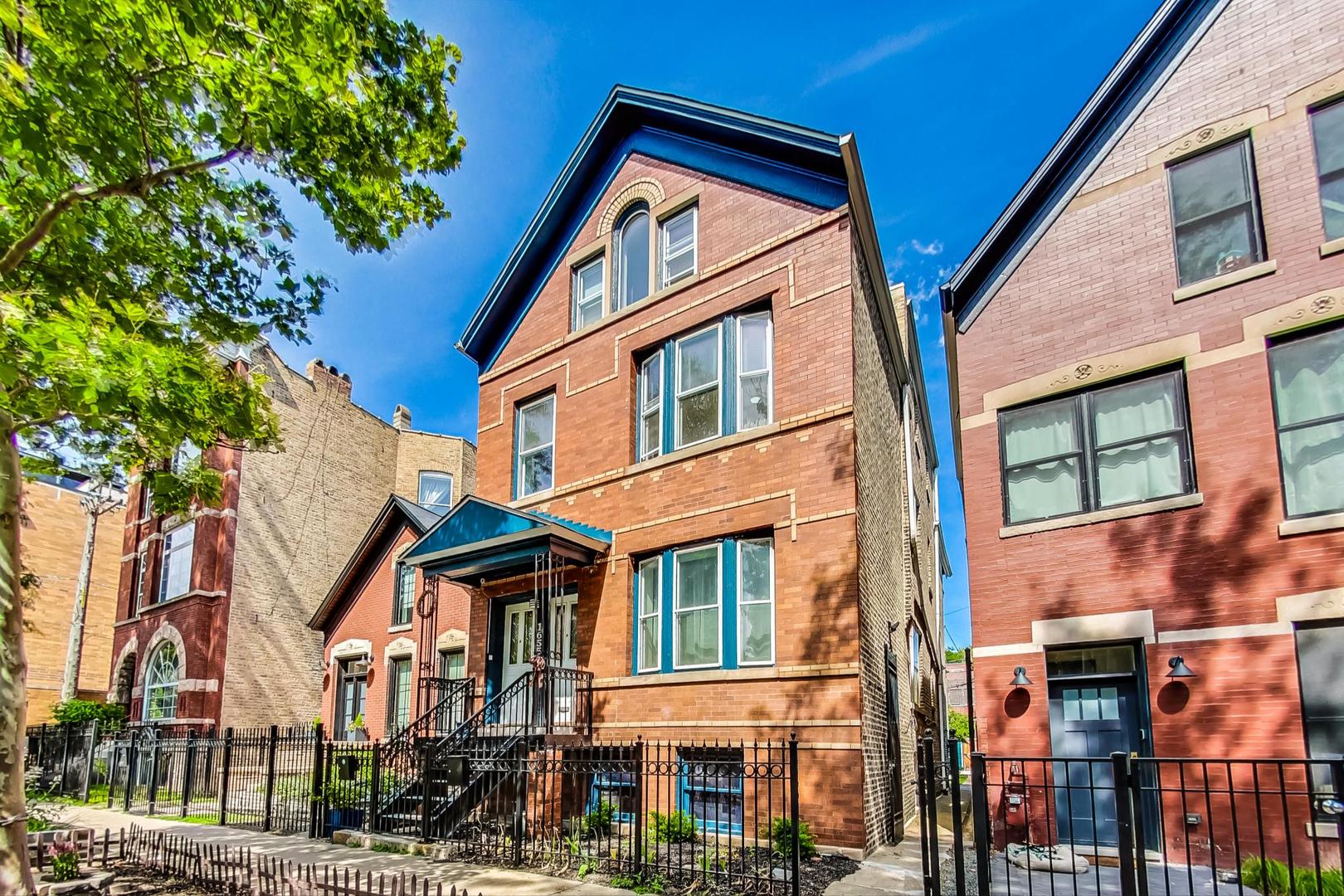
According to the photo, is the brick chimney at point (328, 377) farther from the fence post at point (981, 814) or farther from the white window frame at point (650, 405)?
the fence post at point (981, 814)

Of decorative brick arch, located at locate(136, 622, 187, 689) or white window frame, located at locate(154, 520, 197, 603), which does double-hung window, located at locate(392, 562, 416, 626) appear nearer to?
decorative brick arch, located at locate(136, 622, 187, 689)

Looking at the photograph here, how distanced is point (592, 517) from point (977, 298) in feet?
22.3

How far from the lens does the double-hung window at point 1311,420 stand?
348 inches

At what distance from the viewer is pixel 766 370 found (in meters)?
12.8

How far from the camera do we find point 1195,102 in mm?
10570

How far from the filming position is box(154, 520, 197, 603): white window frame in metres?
24.5

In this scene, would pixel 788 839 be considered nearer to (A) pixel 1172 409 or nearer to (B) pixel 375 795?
(B) pixel 375 795

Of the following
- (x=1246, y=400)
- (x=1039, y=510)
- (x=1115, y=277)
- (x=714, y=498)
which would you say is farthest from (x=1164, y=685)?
(x=714, y=498)

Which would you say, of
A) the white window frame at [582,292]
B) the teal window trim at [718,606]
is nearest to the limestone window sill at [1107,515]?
the teal window trim at [718,606]

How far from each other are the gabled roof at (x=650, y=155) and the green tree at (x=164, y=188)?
5163 mm

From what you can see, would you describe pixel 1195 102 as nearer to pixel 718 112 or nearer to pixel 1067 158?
pixel 1067 158

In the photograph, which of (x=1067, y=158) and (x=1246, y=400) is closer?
(x=1246, y=400)

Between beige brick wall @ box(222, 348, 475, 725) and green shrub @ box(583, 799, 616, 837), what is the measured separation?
49.5ft

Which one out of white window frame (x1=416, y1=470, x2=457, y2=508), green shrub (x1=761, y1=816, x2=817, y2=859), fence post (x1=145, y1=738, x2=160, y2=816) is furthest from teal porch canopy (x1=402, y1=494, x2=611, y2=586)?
white window frame (x1=416, y1=470, x2=457, y2=508)
